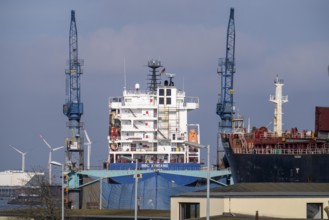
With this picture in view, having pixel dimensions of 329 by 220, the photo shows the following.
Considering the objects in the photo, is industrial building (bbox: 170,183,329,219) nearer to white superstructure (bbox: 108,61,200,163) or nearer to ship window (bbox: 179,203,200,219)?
ship window (bbox: 179,203,200,219)

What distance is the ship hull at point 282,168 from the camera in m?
110

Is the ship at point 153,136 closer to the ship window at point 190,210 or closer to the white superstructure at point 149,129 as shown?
the white superstructure at point 149,129

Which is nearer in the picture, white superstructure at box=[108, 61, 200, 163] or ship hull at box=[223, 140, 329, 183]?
ship hull at box=[223, 140, 329, 183]

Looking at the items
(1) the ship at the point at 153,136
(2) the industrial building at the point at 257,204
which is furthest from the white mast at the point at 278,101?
(2) the industrial building at the point at 257,204

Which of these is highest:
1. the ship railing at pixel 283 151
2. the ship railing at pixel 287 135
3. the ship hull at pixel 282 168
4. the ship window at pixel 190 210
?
the ship railing at pixel 287 135

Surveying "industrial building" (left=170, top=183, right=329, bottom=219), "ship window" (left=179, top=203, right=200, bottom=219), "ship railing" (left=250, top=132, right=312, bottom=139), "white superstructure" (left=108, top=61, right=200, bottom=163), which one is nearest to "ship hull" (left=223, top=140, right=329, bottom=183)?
"ship railing" (left=250, top=132, right=312, bottom=139)

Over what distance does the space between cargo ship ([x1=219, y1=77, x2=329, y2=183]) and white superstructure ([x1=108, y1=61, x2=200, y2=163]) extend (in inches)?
599

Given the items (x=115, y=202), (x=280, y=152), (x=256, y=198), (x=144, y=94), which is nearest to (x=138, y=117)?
(x=144, y=94)

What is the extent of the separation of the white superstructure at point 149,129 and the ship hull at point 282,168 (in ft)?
68.1

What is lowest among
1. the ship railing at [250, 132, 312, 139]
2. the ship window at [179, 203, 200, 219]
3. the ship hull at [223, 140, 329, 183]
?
the ship window at [179, 203, 200, 219]

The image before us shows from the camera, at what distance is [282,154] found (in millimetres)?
111875

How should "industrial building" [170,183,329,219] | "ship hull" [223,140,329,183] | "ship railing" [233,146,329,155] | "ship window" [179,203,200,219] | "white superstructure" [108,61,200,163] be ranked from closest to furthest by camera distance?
"industrial building" [170,183,329,219], "ship window" [179,203,200,219], "ship hull" [223,140,329,183], "ship railing" [233,146,329,155], "white superstructure" [108,61,200,163]

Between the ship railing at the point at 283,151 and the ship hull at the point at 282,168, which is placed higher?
the ship railing at the point at 283,151

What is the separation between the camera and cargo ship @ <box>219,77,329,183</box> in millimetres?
109688
